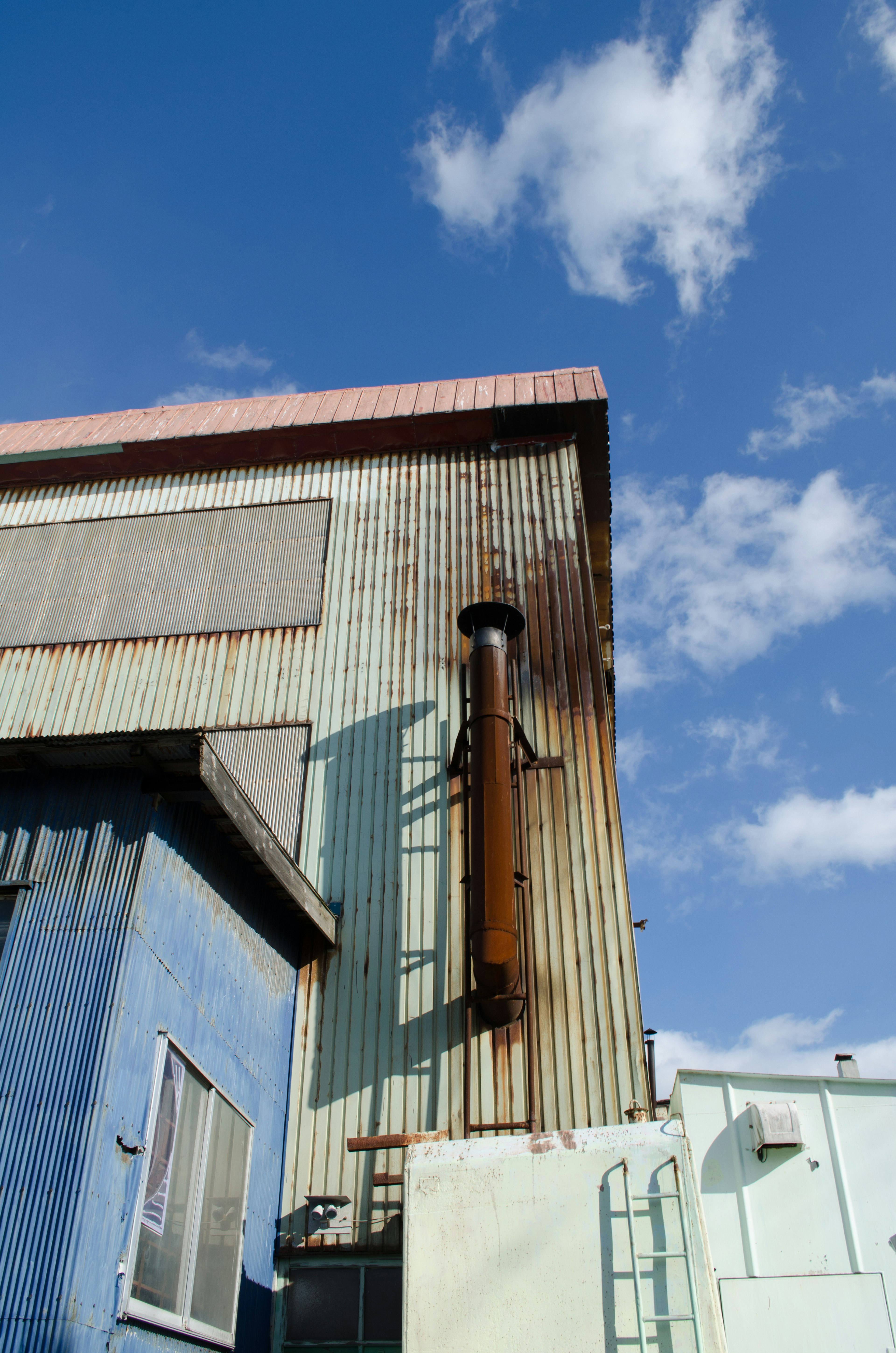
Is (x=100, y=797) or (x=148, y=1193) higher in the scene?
(x=100, y=797)

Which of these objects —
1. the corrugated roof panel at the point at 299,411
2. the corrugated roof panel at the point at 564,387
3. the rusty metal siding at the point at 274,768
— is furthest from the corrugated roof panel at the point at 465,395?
the rusty metal siding at the point at 274,768

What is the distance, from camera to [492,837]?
9898 mm

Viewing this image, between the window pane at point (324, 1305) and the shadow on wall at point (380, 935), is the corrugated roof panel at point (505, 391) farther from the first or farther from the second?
the window pane at point (324, 1305)

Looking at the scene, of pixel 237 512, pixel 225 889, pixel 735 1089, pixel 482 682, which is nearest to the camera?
pixel 225 889

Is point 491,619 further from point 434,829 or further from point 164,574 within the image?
point 164,574

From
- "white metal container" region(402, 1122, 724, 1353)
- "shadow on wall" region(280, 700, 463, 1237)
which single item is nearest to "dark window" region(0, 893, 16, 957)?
"white metal container" region(402, 1122, 724, 1353)

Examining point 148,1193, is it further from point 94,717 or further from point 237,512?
point 237,512

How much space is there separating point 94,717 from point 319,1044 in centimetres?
538

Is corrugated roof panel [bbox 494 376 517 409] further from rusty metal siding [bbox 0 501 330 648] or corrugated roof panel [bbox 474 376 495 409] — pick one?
rusty metal siding [bbox 0 501 330 648]

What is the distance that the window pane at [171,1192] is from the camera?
646 cm

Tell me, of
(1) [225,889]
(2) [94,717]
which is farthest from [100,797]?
(2) [94,717]

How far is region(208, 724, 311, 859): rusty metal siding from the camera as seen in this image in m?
11.6

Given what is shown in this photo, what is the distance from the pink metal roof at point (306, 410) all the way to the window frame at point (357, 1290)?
10.7 metres

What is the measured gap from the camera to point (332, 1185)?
9.22m
